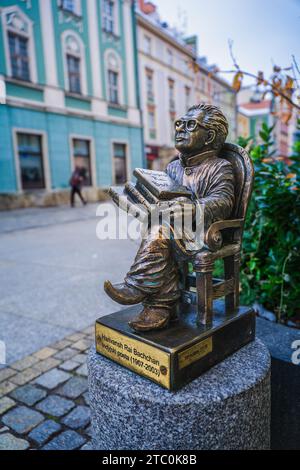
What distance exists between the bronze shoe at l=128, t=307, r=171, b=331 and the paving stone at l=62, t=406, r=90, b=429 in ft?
3.17

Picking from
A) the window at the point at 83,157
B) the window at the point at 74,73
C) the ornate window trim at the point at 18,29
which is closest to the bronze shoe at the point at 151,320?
the ornate window trim at the point at 18,29

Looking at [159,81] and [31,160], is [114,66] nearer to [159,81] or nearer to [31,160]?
[159,81]

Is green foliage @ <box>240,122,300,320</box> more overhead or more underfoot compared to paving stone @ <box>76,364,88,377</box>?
more overhead

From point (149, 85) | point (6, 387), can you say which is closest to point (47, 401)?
point (6, 387)

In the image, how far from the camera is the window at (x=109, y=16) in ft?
49.9

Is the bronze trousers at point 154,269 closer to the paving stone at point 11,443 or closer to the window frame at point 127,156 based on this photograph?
the paving stone at point 11,443

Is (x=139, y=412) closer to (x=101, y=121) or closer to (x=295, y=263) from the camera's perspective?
(x=295, y=263)

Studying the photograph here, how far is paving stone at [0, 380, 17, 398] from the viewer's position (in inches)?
86.0

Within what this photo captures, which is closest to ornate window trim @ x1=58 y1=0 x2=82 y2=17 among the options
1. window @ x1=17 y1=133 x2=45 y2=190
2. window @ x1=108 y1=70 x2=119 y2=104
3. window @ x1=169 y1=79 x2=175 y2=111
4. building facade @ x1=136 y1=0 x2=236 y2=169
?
window @ x1=108 y1=70 x2=119 y2=104

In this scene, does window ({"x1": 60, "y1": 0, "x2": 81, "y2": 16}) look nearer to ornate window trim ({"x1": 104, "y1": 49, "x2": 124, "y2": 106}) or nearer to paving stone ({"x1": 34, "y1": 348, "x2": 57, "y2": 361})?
ornate window trim ({"x1": 104, "y1": 49, "x2": 124, "y2": 106})

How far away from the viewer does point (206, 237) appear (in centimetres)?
129

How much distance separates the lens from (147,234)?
1383mm

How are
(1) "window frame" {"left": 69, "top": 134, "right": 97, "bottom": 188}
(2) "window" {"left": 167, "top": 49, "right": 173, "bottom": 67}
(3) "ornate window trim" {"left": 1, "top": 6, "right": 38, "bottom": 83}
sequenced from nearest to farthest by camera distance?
(3) "ornate window trim" {"left": 1, "top": 6, "right": 38, "bottom": 83}, (1) "window frame" {"left": 69, "top": 134, "right": 97, "bottom": 188}, (2) "window" {"left": 167, "top": 49, "right": 173, "bottom": 67}
